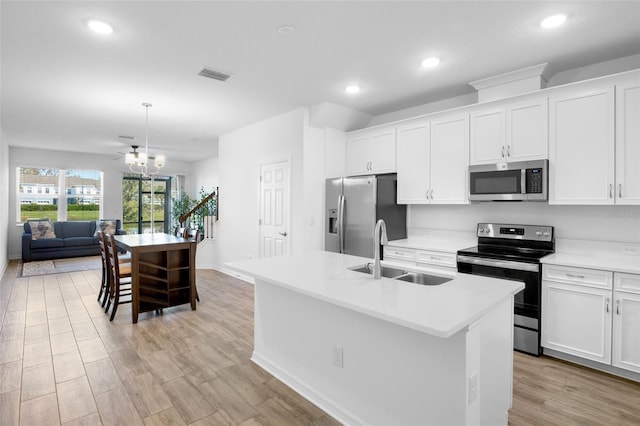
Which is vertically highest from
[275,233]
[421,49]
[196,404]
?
[421,49]

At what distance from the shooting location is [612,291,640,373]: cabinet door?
2500 millimetres

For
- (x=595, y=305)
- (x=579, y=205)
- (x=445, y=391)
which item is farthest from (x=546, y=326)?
(x=445, y=391)

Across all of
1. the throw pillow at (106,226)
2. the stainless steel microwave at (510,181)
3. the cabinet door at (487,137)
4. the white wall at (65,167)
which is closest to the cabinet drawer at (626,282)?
the stainless steel microwave at (510,181)

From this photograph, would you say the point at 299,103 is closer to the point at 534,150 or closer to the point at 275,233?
the point at 275,233

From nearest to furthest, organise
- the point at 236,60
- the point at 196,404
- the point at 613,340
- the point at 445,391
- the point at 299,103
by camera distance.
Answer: the point at 445,391, the point at 196,404, the point at 613,340, the point at 236,60, the point at 299,103

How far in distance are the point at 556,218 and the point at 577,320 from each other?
105cm

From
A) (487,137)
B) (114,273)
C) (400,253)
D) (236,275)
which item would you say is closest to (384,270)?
(400,253)

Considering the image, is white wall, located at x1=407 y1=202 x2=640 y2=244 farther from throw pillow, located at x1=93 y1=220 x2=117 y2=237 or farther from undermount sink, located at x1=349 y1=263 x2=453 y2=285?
throw pillow, located at x1=93 y1=220 x2=117 y2=237

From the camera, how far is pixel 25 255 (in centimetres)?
748

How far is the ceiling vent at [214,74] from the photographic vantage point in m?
3.39

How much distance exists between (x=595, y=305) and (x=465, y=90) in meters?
2.52

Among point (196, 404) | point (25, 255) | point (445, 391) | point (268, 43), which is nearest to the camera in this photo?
point (445, 391)

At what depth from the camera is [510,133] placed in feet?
10.9

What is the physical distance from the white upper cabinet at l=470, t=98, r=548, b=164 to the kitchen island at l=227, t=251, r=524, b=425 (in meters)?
1.79
